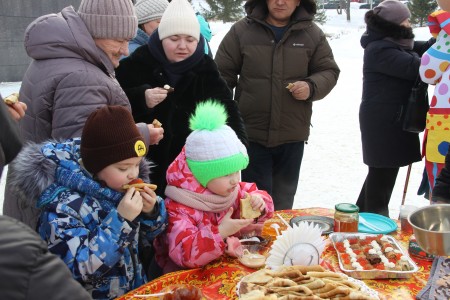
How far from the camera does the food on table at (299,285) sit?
1.71 metres

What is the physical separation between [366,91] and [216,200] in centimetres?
251

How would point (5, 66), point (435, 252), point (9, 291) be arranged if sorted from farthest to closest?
point (5, 66) → point (435, 252) → point (9, 291)

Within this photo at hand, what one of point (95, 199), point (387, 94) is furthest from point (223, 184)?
point (387, 94)

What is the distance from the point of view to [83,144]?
6.54 feet

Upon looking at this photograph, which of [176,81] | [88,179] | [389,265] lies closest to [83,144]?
[88,179]

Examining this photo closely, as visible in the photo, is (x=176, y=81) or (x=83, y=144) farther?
(x=176, y=81)

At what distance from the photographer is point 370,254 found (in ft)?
6.98

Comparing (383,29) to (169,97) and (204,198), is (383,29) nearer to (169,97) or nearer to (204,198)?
(169,97)

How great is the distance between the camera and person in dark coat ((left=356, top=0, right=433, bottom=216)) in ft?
13.5

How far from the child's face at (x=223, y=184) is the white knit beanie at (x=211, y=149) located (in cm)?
3

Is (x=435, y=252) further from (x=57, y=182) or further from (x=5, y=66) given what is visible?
(x=5, y=66)

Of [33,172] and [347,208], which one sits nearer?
[33,172]

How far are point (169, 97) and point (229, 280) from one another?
139 cm

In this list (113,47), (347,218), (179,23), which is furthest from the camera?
(179,23)
